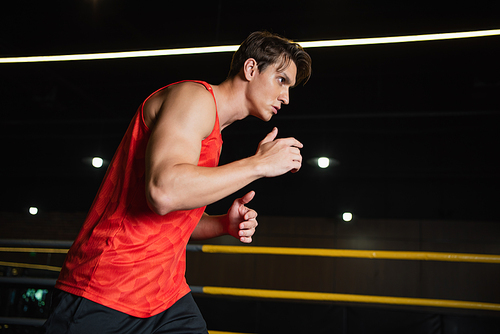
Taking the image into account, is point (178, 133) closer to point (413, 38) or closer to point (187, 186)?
point (187, 186)

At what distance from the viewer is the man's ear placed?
129cm

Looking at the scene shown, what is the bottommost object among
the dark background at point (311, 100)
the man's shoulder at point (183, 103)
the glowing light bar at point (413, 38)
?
the man's shoulder at point (183, 103)

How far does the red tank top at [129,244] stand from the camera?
0.95 meters

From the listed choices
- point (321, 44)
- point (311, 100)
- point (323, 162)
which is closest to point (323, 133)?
point (323, 162)

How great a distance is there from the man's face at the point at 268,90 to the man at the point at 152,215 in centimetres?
14

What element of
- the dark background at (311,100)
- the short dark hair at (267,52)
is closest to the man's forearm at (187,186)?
the short dark hair at (267,52)

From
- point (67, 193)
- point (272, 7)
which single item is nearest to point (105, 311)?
point (272, 7)

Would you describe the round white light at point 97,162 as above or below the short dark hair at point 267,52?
above

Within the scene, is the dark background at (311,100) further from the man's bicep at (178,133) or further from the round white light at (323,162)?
the man's bicep at (178,133)

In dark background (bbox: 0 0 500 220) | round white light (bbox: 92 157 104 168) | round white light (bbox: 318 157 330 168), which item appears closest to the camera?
dark background (bbox: 0 0 500 220)

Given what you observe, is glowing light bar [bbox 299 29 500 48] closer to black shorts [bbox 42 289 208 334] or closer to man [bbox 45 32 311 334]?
man [bbox 45 32 311 334]

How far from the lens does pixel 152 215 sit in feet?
3.31

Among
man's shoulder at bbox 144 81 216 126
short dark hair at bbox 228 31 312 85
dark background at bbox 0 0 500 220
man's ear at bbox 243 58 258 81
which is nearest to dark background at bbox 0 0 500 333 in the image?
dark background at bbox 0 0 500 220

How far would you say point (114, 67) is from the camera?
508cm
